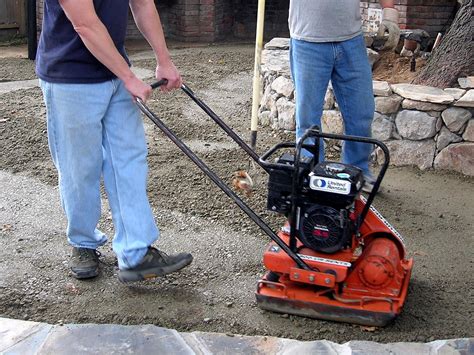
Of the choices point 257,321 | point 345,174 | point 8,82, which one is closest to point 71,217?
point 257,321

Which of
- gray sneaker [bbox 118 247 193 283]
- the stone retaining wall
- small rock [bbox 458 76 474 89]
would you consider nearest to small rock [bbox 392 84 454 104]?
the stone retaining wall

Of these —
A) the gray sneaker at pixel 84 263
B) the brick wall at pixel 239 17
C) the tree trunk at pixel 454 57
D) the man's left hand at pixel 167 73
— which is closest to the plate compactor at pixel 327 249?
the man's left hand at pixel 167 73

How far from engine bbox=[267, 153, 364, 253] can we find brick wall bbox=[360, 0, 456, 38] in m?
6.87

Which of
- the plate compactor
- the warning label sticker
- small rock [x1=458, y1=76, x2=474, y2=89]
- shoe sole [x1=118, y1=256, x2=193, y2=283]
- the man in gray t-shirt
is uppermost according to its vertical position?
the man in gray t-shirt

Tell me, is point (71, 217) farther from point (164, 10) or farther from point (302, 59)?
point (164, 10)

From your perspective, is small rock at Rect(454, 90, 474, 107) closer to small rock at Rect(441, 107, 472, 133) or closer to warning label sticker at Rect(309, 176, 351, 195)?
small rock at Rect(441, 107, 472, 133)

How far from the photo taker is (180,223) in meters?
4.65

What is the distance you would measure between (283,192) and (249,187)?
166 centimetres

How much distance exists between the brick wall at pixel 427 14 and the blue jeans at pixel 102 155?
683 centimetres

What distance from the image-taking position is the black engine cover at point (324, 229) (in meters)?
3.35

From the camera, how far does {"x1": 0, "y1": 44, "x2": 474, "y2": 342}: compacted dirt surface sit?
3521 mm

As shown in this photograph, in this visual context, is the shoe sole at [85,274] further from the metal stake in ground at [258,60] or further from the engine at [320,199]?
the metal stake in ground at [258,60]

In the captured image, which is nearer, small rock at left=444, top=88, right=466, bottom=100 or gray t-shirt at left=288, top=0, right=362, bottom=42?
gray t-shirt at left=288, top=0, right=362, bottom=42

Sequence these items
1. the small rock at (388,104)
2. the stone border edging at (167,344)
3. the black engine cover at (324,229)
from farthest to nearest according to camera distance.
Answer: the small rock at (388,104), the black engine cover at (324,229), the stone border edging at (167,344)
